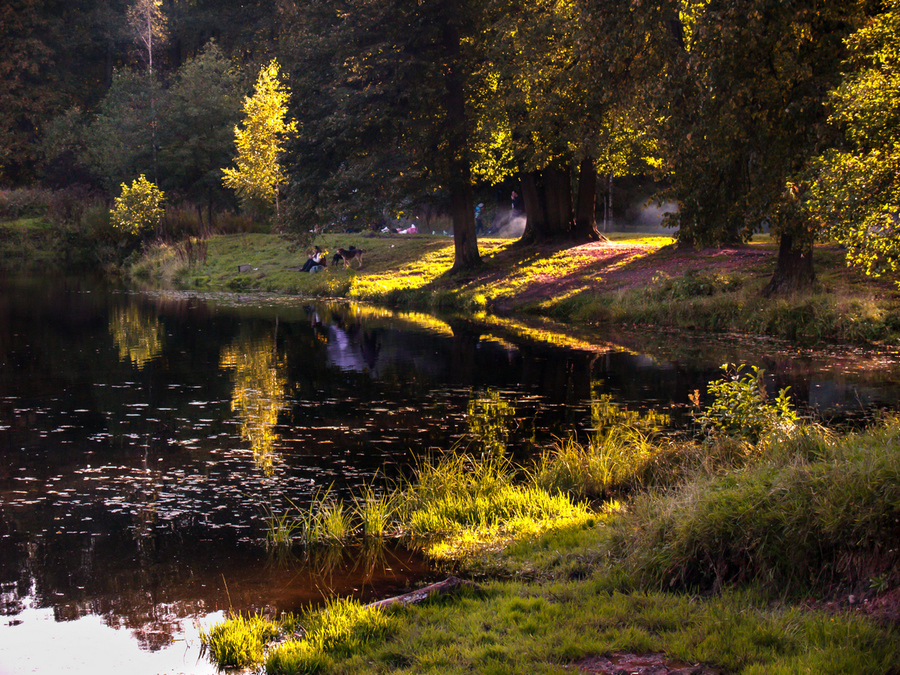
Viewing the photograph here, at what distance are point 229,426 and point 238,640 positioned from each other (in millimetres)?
7655

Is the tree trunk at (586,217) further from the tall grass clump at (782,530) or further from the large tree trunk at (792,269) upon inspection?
the tall grass clump at (782,530)

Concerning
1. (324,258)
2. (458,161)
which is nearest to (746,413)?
(458,161)

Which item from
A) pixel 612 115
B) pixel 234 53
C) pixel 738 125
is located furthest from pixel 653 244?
pixel 234 53

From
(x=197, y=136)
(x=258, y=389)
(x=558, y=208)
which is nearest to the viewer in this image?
(x=258, y=389)

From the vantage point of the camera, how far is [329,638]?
5.86 metres

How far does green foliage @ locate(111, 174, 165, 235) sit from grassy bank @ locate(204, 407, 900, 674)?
4752 cm

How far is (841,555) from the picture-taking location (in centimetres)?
588

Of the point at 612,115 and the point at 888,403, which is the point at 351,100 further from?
Result: the point at 888,403

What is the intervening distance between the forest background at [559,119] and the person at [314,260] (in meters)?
3.89

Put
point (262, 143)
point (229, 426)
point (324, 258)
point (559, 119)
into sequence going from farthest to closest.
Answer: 1. point (262, 143)
2. point (324, 258)
3. point (559, 119)
4. point (229, 426)

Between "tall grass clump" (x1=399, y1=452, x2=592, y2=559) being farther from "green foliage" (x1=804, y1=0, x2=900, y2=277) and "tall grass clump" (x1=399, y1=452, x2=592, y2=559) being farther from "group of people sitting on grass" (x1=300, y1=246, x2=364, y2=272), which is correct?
"group of people sitting on grass" (x1=300, y1=246, x2=364, y2=272)

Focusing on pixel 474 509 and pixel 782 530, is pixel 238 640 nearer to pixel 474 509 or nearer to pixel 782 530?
pixel 474 509

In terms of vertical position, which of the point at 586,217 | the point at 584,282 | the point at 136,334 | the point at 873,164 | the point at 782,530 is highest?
the point at 873,164

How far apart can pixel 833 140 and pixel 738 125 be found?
6.02 feet
